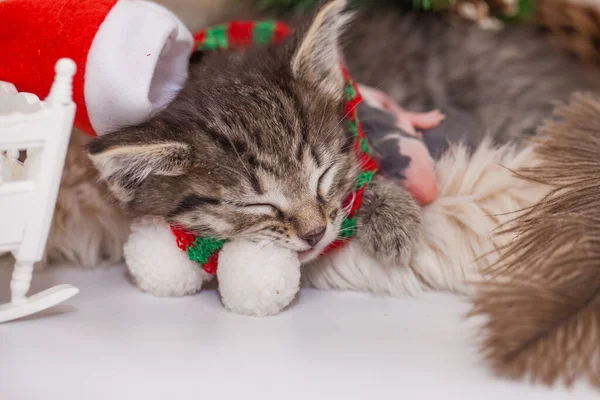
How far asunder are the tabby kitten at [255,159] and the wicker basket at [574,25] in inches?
35.3

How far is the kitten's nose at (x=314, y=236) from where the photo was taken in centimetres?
103

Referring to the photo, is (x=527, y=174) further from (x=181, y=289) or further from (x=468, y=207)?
(x=181, y=289)

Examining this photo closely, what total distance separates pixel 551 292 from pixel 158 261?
0.63 metres

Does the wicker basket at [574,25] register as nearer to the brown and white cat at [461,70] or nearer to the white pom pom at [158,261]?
the brown and white cat at [461,70]

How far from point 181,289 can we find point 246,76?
1.26ft

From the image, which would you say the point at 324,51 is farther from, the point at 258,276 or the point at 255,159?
the point at 258,276

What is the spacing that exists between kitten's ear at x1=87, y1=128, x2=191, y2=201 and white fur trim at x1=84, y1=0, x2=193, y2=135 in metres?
0.04

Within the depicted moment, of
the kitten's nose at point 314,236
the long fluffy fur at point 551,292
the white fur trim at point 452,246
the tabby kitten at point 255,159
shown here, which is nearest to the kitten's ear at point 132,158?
the tabby kitten at point 255,159

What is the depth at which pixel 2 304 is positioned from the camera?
104 centimetres

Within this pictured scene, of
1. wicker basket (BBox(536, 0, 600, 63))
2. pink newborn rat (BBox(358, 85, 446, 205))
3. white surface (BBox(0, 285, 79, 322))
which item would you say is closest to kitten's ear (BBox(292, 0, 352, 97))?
pink newborn rat (BBox(358, 85, 446, 205))

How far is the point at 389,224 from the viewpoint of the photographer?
112cm

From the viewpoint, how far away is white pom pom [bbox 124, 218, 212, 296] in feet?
3.60

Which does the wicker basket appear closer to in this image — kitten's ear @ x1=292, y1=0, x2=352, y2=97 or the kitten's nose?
kitten's ear @ x1=292, y1=0, x2=352, y2=97

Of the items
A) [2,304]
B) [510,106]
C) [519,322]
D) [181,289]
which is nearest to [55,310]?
[2,304]
